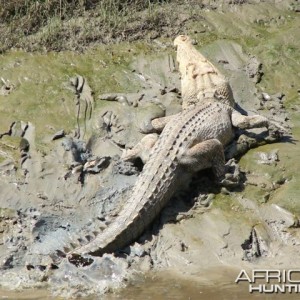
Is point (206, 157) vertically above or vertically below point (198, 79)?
below

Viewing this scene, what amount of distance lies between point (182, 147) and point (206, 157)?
1.11ft

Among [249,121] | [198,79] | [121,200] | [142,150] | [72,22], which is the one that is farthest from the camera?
[72,22]

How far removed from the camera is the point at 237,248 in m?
8.12

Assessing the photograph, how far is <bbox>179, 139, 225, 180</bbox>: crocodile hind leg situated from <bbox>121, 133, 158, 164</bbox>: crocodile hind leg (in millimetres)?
547

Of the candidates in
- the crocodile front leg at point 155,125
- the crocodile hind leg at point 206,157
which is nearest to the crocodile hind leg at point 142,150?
the crocodile front leg at point 155,125

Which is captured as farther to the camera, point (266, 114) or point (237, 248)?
point (266, 114)

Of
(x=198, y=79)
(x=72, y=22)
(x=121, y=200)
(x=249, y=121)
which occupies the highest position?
(x=72, y=22)

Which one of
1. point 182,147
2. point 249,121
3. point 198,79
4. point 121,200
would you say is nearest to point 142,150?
point 182,147

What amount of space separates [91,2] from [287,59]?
336 centimetres

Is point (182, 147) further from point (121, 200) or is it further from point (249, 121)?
point (249, 121)

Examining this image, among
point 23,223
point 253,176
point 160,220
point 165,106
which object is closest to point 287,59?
point 165,106

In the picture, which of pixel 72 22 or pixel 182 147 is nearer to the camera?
pixel 182 147

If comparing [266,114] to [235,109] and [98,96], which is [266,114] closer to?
[235,109]

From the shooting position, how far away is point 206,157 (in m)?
9.04
